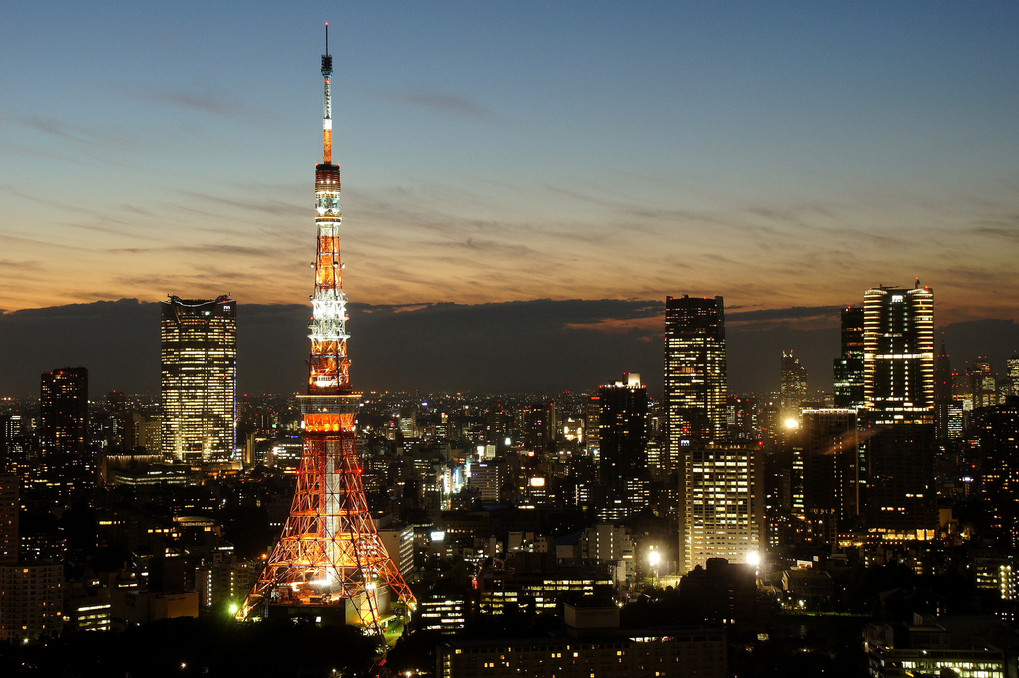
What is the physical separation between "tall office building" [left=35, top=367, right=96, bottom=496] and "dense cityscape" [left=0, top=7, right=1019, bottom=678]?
0.10 meters

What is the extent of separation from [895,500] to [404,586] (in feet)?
60.8

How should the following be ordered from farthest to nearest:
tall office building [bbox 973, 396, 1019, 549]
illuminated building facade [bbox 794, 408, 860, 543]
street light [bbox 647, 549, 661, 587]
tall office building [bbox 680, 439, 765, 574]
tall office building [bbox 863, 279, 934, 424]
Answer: tall office building [bbox 863, 279, 934, 424], illuminated building facade [bbox 794, 408, 860, 543], tall office building [bbox 973, 396, 1019, 549], street light [bbox 647, 549, 661, 587], tall office building [bbox 680, 439, 765, 574]

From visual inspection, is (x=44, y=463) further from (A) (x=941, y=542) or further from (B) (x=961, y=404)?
(B) (x=961, y=404)

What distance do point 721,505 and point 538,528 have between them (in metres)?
8.28

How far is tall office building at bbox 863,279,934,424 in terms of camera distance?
49.2m

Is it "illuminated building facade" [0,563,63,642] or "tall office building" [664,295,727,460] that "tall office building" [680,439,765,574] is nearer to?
"illuminated building facade" [0,563,63,642]

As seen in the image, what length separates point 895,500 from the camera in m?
38.7

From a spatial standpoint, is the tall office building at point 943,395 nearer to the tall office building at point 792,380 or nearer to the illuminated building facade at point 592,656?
the tall office building at point 792,380

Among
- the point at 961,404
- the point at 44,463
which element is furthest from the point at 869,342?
the point at 44,463

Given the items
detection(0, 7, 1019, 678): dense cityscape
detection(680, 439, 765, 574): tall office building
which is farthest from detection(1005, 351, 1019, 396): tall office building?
detection(680, 439, 765, 574): tall office building

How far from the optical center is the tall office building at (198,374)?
209ft

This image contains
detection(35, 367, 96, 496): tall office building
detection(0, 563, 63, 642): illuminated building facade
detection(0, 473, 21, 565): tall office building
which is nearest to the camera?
detection(0, 563, 63, 642): illuminated building facade

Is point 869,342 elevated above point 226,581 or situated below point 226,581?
above

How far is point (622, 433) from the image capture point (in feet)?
173
